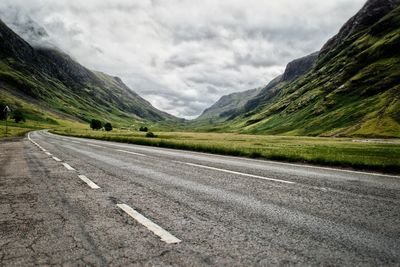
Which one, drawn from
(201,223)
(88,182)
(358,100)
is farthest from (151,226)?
(358,100)

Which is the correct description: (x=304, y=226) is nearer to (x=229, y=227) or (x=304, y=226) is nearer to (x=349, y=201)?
(x=229, y=227)

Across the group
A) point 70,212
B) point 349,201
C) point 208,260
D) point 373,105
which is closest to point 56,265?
point 208,260

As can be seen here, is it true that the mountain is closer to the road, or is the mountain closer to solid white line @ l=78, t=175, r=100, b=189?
the road

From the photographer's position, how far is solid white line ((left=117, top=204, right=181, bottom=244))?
4.47 m

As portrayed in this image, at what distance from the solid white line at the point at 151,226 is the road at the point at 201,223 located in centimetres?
2

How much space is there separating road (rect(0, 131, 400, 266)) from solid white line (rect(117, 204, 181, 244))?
0.05 ft

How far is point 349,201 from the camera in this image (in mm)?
6684

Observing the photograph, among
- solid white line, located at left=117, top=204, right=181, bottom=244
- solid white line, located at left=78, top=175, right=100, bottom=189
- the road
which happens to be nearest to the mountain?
the road

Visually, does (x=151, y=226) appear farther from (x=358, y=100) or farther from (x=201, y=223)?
(x=358, y=100)

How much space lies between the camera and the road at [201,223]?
3.94m

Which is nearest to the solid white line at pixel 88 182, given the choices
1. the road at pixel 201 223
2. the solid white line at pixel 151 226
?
the road at pixel 201 223

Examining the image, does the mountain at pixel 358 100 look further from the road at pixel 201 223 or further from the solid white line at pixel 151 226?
the solid white line at pixel 151 226

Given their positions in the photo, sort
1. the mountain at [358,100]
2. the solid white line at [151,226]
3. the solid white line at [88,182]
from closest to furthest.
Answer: the solid white line at [151,226], the solid white line at [88,182], the mountain at [358,100]

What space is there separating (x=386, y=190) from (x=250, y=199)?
156 inches
